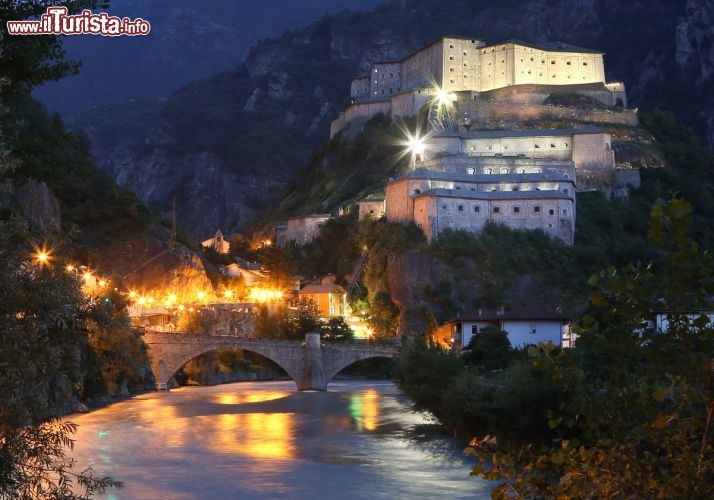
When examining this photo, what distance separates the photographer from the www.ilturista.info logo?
12.5 meters

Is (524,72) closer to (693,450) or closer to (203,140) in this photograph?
(203,140)

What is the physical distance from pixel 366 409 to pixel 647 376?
123 ft

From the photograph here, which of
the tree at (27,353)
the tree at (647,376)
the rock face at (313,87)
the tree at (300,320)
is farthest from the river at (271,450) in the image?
the rock face at (313,87)

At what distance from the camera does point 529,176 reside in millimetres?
69125

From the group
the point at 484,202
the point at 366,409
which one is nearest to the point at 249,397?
the point at 366,409

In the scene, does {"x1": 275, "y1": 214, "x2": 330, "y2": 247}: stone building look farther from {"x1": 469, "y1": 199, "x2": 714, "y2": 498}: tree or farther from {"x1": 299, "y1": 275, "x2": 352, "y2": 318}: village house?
{"x1": 469, "y1": 199, "x2": 714, "y2": 498}: tree

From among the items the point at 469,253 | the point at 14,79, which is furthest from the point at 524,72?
the point at 14,79

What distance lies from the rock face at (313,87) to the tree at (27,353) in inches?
4282

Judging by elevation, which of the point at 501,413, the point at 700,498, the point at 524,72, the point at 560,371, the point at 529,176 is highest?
the point at 524,72

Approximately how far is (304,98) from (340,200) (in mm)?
63843

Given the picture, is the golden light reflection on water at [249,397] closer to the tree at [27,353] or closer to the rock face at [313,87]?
the tree at [27,353]

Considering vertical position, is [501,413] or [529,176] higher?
[529,176]

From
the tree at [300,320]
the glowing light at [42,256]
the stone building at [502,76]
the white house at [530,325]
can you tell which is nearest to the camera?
the glowing light at [42,256]

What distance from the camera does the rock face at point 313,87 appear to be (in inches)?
4636
